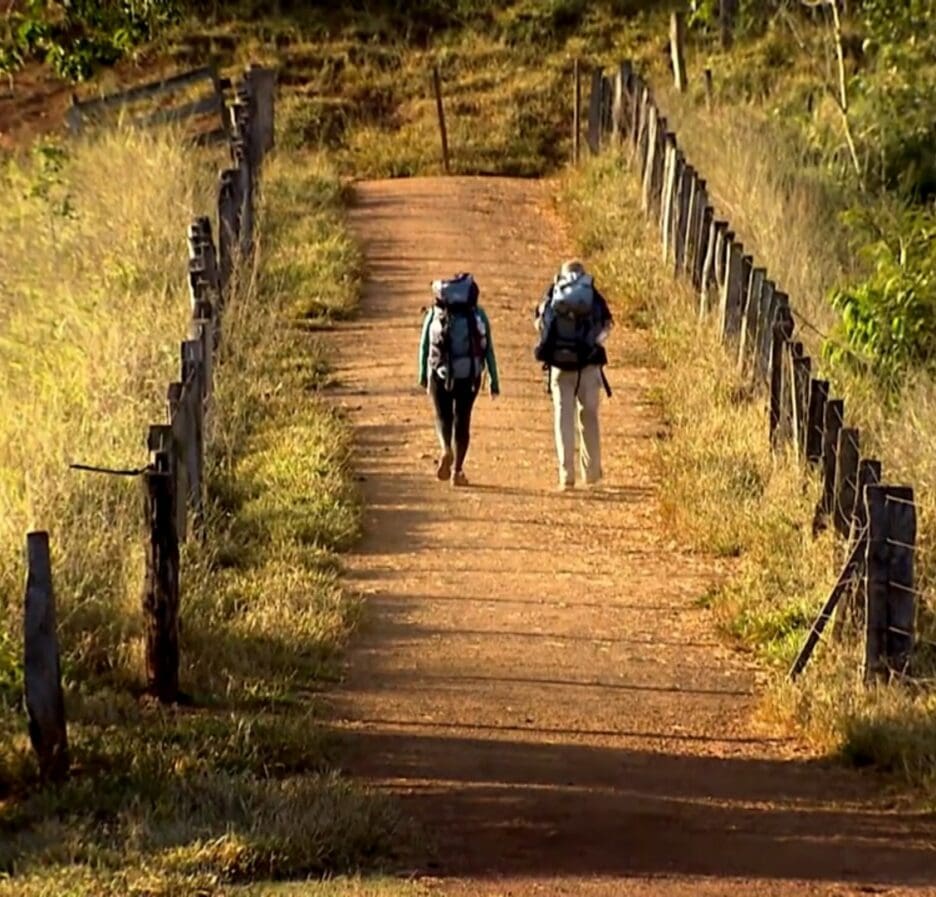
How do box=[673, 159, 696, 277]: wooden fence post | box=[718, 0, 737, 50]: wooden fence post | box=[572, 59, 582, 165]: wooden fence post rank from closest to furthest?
1. box=[673, 159, 696, 277]: wooden fence post
2. box=[572, 59, 582, 165]: wooden fence post
3. box=[718, 0, 737, 50]: wooden fence post

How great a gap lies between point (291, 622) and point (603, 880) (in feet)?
10.6

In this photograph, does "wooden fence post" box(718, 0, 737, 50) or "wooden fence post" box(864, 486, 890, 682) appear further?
"wooden fence post" box(718, 0, 737, 50)

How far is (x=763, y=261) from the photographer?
17922 mm

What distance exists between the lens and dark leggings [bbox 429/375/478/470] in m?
13.2

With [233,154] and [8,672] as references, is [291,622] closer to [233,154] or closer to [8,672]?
[8,672]

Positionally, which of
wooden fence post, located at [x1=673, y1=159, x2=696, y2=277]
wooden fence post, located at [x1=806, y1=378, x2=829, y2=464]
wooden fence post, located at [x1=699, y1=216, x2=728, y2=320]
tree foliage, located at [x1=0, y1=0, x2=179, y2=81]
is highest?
tree foliage, located at [x1=0, y1=0, x2=179, y2=81]

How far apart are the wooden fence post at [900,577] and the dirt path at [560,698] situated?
2.20ft

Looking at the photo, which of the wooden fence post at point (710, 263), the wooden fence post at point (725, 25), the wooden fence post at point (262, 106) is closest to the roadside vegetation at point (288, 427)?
the wooden fence post at point (710, 263)

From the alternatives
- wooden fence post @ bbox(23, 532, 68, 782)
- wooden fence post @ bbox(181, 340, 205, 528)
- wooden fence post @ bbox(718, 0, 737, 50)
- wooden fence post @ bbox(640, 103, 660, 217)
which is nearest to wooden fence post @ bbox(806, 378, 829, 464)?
wooden fence post @ bbox(181, 340, 205, 528)

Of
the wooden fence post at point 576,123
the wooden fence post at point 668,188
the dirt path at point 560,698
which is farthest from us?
the wooden fence post at point 576,123

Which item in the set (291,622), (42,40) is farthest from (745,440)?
(42,40)

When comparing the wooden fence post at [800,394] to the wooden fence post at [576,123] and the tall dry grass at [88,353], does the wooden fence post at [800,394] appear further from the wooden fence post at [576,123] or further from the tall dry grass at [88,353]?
the wooden fence post at [576,123]

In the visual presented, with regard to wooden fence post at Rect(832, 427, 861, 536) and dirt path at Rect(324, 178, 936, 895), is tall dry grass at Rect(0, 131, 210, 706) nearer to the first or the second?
dirt path at Rect(324, 178, 936, 895)

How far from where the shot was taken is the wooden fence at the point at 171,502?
7863mm
